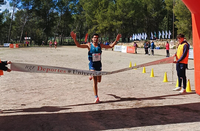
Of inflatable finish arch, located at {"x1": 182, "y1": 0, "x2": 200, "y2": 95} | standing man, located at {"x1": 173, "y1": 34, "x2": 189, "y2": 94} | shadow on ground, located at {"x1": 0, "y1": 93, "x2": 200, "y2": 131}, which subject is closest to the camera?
shadow on ground, located at {"x1": 0, "y1": 93, "x2": 200, "y2": 131}

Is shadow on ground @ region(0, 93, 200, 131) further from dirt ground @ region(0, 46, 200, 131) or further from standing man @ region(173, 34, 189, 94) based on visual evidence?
standing man @ region(173, 34, 189, 94)

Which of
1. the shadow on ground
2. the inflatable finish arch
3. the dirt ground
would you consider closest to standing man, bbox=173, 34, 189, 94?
the inflatable finish arch

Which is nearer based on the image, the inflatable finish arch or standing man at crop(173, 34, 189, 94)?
the inflatable finish arch

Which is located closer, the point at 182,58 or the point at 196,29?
the point at 196,29

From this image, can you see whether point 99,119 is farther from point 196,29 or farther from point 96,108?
point 196,29

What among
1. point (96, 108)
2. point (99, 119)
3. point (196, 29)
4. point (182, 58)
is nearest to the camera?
point (99, 119)

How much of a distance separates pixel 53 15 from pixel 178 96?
87.9 m

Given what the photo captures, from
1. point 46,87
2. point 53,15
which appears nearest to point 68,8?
point 53,15

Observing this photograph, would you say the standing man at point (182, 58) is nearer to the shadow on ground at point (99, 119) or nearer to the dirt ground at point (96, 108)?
the dirt ground at point (96, 108)

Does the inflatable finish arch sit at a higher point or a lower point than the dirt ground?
higher

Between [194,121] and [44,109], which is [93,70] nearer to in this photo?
[44,109]

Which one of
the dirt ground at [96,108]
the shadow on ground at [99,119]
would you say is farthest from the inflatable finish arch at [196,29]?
the shadow on ground at [99,119]

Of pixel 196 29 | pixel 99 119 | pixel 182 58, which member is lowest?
pixel 99 119

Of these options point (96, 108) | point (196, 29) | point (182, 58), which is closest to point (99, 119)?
point (96, 108)
